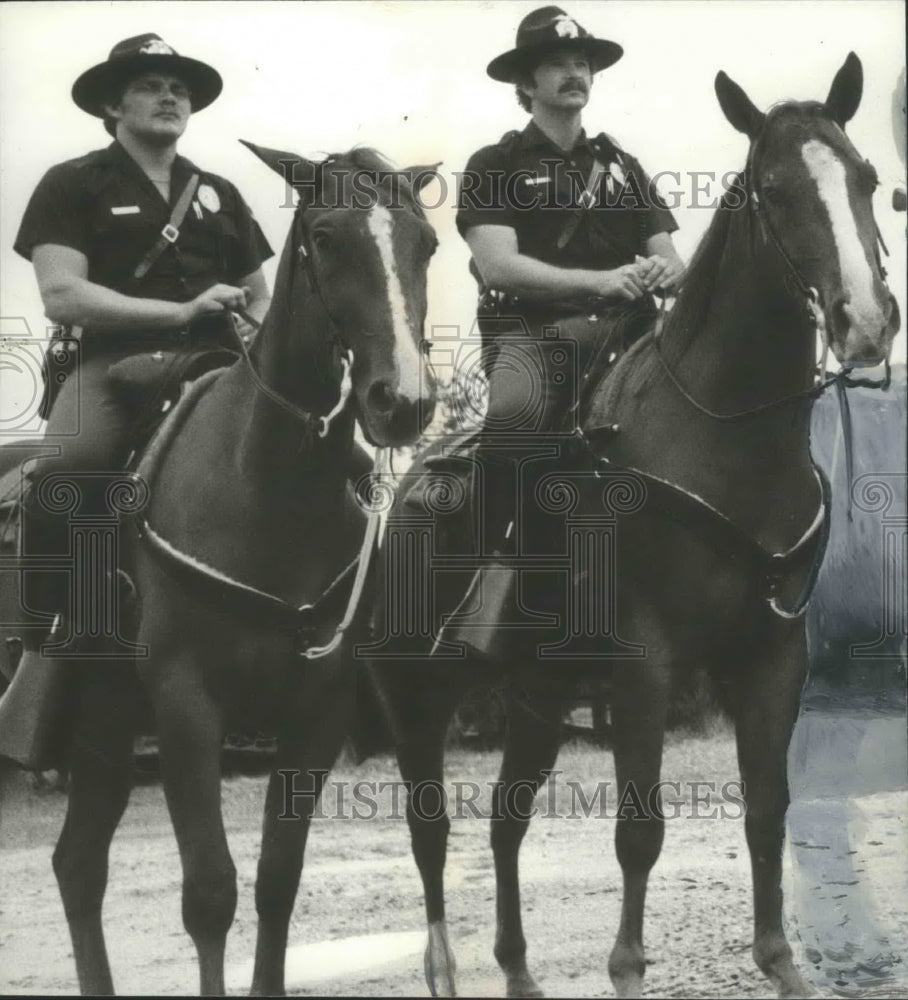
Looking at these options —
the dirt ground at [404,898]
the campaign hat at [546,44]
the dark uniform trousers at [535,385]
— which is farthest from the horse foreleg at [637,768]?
the campaign hat at [546,44]

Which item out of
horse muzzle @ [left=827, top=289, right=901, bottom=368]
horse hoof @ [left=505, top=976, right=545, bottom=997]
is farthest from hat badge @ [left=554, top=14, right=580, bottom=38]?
horse hoof @ [left=505, top=976, right=545, bottom=997]

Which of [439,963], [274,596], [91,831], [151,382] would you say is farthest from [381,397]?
[439,963]

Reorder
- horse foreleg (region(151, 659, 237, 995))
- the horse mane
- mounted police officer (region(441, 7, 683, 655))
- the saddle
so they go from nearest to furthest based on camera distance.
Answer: horse foreleg (region(151, 659, 237, 995)) → the horse mane → the saddle → mounted police officer (region(441, 7, 683, 655))

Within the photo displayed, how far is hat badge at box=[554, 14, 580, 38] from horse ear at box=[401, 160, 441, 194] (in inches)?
36.7

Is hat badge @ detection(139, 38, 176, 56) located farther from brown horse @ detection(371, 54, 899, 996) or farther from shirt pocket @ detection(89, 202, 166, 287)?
brown horse @ detection(371, 54, 899, 996)

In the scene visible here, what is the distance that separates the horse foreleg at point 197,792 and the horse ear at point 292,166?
1.52 m

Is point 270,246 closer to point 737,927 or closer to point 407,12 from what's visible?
point 407,12

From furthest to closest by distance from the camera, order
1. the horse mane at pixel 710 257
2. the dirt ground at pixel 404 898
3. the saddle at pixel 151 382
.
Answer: the dirt ground at pixel 404 898 < the saddle at pixel 151 382 < the horse mane at pixel 710 257

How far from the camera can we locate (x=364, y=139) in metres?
6.27

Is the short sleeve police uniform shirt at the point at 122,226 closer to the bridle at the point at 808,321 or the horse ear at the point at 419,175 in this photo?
the horse ear at the point at 419,175

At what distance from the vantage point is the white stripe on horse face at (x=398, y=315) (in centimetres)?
473

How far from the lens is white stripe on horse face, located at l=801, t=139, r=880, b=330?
4914 millimetres

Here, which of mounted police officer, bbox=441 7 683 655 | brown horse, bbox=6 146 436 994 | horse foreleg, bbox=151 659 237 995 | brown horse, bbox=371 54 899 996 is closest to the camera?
brown horse, bbox=6 146 436 994

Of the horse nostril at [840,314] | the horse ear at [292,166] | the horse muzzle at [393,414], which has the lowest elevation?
the horse muzzle at [393,414]
